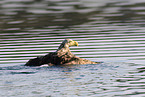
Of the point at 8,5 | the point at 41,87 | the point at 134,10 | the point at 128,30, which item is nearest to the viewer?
the point at 41,87

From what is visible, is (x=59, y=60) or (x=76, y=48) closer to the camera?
(x=59, y=60)

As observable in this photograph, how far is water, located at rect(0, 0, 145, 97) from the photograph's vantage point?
36.5 feet

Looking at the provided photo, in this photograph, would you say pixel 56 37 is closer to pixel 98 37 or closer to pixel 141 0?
pixel 98 37

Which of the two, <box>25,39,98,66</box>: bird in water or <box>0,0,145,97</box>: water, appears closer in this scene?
<box>0,0,145,97</box>: water

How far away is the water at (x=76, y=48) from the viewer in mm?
11117

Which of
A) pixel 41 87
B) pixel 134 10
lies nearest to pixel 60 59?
pixel 41 87

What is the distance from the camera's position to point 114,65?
48.0 ft

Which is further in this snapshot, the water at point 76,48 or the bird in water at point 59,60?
the bird in water at point 59,60

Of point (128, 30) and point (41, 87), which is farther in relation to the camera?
point (128, 30)

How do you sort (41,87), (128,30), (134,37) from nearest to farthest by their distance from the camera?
1. (41,87)
2. (134,37)
3. (128,30)

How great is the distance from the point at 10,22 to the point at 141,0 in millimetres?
8816

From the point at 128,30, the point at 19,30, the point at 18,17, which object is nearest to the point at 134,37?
the point at 128,30

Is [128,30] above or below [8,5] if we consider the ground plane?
below

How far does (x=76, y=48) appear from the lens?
19.1 metres
